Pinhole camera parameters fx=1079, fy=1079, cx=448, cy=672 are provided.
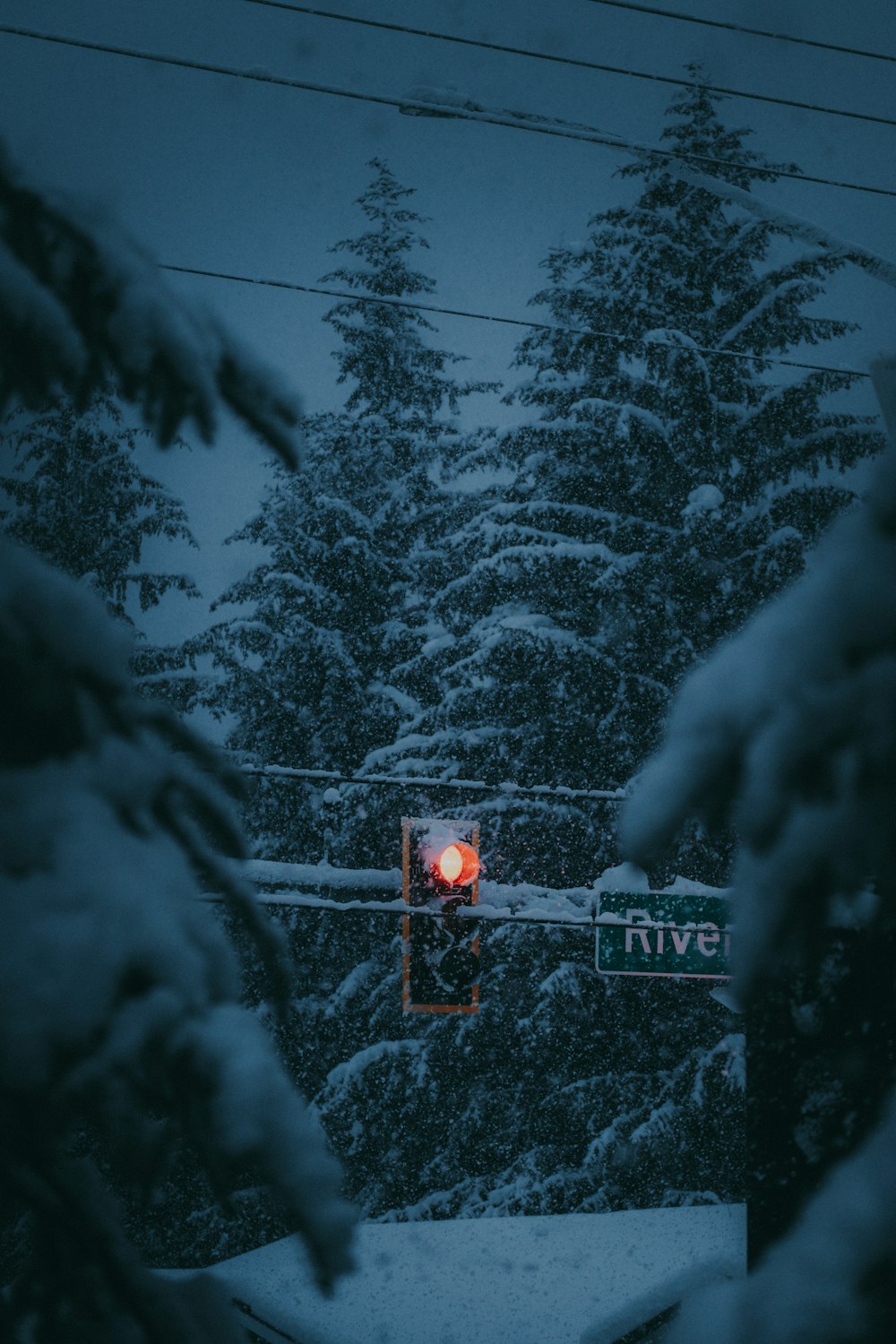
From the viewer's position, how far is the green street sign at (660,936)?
311 inches

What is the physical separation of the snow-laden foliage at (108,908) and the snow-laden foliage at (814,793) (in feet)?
2.17

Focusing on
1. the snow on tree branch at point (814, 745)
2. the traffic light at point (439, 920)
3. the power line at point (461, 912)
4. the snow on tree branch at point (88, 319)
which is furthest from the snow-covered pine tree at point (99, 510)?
the snow on tree branch at point (814, 745)

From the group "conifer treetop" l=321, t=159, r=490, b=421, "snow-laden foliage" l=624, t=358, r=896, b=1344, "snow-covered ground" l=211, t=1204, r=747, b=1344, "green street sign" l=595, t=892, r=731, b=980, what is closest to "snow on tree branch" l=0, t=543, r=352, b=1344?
"snow-laden foliage" l=624, t=358, r=896, b=1344

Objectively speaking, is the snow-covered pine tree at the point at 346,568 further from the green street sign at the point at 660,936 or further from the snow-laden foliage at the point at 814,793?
the snow-laden foliage at the point at 814,793

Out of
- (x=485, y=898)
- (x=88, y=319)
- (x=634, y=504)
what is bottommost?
(x=485, y=898)

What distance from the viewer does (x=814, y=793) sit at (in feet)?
4.75

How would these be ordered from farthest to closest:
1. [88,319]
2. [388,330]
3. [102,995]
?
[388,330]
[88,319]
[102,995]

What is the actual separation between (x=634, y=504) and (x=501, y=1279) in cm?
1254

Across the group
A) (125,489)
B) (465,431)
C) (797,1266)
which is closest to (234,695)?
(125,489)

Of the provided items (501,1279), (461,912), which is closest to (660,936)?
(461,912)

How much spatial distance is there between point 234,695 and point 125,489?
12.9 ft

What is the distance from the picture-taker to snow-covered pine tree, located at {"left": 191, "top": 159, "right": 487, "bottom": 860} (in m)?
17.7

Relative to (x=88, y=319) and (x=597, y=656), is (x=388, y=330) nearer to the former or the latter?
(x=597, y=656)

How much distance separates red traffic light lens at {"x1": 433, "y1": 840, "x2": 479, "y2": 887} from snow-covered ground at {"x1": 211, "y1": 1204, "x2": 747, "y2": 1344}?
230 centimetres
